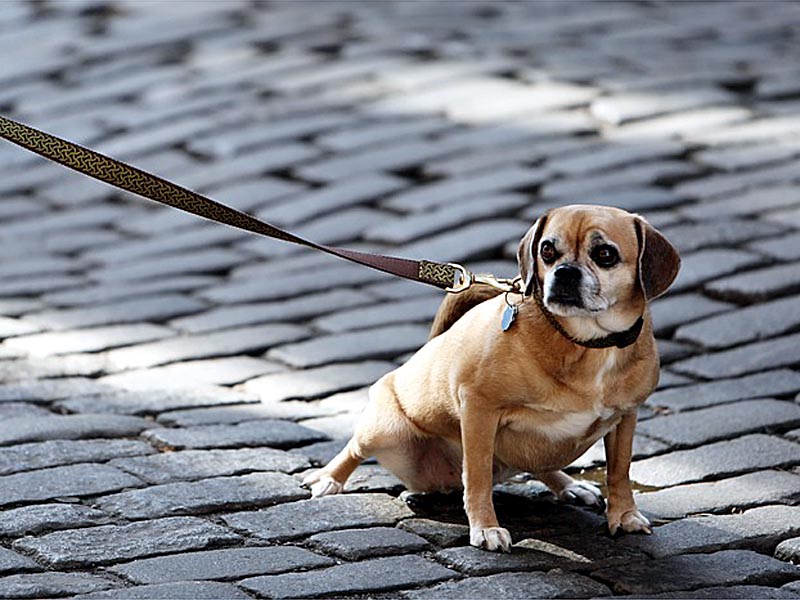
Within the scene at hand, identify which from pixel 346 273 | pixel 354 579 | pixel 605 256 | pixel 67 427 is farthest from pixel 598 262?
pixel 346 273

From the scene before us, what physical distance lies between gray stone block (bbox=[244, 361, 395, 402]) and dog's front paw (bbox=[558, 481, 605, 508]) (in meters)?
1.11

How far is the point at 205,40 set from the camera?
9.45 metres

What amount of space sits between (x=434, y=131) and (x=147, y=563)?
173 inches

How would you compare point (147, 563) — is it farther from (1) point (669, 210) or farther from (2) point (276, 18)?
(2) point (276, 18)

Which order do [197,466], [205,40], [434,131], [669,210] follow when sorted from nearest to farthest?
[197,466] → [669,210] → [434,131] → [205,40]

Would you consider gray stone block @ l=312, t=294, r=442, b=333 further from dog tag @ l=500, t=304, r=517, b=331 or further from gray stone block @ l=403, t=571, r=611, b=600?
gray stone block @ l=403, t=571, r=611, b=600

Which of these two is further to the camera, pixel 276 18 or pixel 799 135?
pixel 276 18

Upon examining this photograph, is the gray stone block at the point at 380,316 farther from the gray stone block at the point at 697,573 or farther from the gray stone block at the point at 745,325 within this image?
the gray stone block at the point at 697,573

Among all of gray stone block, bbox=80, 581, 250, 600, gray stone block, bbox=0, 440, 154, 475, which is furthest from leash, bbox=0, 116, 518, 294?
gray stone block, bbox=80, 581, 250, 600

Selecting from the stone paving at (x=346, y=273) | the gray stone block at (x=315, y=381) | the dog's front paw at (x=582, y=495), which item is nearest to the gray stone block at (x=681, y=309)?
the stone paving at (x=346, y=273)

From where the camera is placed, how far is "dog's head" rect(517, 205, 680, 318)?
3207 millimetres

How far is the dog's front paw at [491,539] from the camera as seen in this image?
335 cm

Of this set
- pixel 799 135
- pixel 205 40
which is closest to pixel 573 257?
pixel 799 135

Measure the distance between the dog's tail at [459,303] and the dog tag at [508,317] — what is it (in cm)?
37
